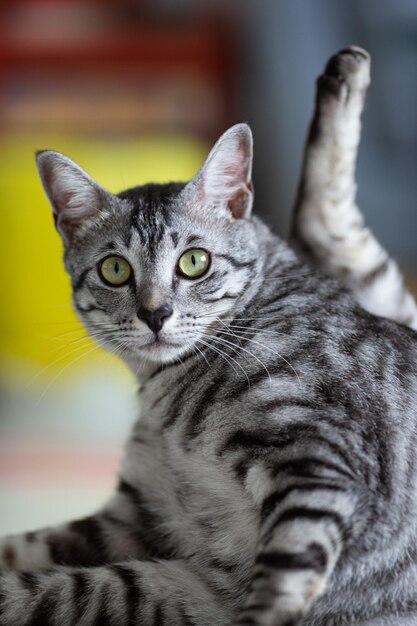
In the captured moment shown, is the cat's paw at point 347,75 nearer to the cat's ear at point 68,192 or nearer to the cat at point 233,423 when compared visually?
the cat at point 233,423

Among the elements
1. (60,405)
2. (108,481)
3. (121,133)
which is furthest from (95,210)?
(121,133)

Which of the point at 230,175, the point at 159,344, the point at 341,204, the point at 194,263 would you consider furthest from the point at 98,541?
the point at 341,204

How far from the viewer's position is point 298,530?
0.88 metres

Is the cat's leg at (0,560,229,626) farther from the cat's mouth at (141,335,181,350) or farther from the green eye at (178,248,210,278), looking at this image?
the green eye at (178,248,210,278)

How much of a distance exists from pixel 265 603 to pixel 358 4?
3.27m

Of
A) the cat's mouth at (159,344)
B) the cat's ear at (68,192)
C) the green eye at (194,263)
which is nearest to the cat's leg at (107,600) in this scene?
the cat's mouth at (159,344)

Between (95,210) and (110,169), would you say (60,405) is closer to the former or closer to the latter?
(110,169)

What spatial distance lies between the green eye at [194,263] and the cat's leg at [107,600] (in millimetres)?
397

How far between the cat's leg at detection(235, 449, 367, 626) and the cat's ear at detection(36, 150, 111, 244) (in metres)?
0.50

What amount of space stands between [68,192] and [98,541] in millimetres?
515

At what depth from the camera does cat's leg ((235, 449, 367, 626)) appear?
2.78ft

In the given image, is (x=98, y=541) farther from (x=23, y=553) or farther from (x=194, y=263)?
(x=194, y=263)

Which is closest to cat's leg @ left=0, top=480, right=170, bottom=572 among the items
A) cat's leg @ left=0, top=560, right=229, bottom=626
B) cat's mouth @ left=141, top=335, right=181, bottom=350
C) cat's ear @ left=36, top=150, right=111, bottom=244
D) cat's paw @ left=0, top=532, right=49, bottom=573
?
cat's paw @ left=0, top=532, right=49, bottom=573

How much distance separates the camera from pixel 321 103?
1.35 metres
